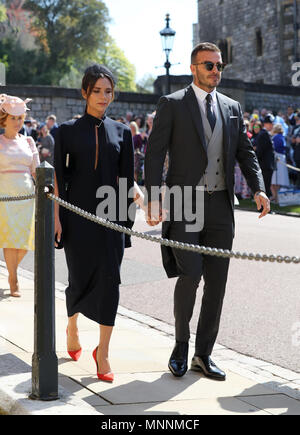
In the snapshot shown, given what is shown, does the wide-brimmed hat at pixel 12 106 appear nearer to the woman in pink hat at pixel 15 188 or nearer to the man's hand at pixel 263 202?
the woman in pink hat at pixel 15 188

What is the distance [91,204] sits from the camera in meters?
4.96

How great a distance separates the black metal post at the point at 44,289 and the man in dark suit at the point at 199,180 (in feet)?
2.59

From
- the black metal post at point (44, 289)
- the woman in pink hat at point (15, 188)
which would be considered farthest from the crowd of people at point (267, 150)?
the black metal post at point (44, 289)

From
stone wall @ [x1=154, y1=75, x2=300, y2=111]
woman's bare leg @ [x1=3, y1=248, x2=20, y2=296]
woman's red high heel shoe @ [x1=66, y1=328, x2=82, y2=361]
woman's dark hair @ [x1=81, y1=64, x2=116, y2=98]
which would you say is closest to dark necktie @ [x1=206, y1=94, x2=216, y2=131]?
woman's dark hair @ [x1=81, y1=64, x2=116, y2=98]

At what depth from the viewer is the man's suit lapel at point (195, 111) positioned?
194 inches

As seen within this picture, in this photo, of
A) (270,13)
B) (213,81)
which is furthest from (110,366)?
(270,13)

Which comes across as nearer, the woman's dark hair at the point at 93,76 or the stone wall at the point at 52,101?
the woman's dark hair at the point at 93,76

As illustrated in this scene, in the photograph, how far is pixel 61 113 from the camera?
2898 centimetres

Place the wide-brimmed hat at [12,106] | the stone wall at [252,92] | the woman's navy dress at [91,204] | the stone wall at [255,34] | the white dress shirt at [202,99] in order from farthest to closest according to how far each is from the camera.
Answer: the stone wall at [255,34]
the stone wall at [252,92]
the wide-brimmed hat at [12,106]
the white dress shirt at [202,99]
the woman's navy dress at [91,204]

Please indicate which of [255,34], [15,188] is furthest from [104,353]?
[255,34]

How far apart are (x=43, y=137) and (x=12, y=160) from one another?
11567 millimetres

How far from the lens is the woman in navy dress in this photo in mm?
4922
